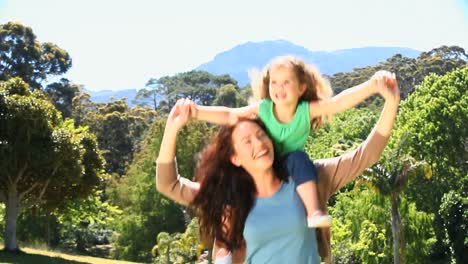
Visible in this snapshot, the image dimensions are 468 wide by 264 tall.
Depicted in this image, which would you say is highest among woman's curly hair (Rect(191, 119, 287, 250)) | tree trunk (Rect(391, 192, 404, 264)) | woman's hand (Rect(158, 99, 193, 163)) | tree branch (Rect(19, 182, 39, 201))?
woman's hand (Rect(158, 99, 193, 163))

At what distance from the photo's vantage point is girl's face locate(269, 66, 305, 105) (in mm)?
2340

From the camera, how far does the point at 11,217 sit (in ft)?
63.1

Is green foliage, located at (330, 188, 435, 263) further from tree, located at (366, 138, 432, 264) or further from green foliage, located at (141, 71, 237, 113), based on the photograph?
green foliage, located at (141, 71, 237, 113)

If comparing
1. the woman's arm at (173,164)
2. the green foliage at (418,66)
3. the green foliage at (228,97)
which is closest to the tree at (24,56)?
the green foliage at (228,97)

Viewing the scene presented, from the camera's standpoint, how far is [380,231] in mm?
23250

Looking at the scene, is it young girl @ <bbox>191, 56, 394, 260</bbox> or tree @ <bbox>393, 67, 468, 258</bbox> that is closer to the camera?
young girl @ <bbox>191, 56, 394, 260</bbox>

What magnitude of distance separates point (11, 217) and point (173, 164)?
1788 cm

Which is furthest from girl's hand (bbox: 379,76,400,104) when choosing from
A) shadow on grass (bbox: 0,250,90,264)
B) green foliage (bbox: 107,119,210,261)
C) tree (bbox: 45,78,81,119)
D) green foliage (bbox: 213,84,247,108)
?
green foliage (bbox: 213,84,247,108)

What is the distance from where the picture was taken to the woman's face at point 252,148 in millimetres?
2252

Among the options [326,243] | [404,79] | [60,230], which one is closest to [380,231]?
[60,230]

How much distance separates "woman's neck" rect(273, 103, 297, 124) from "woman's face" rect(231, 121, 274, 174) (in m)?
0.09

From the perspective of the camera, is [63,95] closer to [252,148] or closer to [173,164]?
[173,164]

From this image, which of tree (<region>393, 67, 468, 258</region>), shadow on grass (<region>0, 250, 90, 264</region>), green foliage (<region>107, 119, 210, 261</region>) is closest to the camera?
shadow on grass (<region>0, 250, 90, 264</region>)

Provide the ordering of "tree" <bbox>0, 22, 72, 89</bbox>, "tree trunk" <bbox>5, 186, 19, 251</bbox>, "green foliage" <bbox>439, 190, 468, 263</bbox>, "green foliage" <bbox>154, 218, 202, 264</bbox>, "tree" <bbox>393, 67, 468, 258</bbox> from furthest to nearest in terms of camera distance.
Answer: "tree" <bbox>0, 22, 72, 89</bbox> < "tree" <bbox>393, 67, 468, 258</bbox> < "green foliage" <bbox>439, 190, 468, 263</bbox> < "green foliage" <bbox>154, 218, 202, 264</bbox> < "tree trunk" <bbox>5, 186, 19, 251</bbox>
